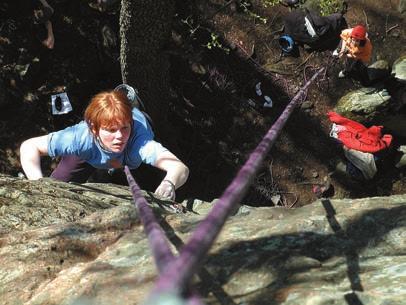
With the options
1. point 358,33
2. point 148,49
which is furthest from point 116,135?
point 358,33

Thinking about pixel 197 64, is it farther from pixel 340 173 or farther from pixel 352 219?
pixel 352 219

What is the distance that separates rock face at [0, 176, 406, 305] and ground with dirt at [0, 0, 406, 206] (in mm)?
4121

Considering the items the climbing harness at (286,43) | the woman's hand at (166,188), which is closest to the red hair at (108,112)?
the woman's hand at (166,188)

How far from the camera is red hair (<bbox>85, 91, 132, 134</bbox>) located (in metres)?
3.44

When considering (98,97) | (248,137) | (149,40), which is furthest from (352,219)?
(248,137)

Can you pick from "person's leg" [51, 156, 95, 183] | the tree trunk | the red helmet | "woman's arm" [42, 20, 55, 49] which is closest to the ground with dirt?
Answer: "woman's arm" [42, 20, 55, 49]

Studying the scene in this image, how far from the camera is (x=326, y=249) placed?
8.04 feet

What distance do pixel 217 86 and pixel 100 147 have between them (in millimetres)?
4133

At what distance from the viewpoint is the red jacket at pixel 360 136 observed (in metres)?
7.28

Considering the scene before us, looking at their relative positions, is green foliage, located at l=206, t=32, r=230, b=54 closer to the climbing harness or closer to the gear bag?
the climbing harness

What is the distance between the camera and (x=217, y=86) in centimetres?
769

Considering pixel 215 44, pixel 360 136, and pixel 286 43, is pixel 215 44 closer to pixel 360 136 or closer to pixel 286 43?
pixel 286 43

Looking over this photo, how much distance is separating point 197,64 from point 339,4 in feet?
8.78

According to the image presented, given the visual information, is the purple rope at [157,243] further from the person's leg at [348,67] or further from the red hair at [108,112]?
the person's leg at [348,67]
